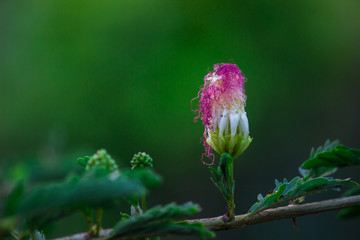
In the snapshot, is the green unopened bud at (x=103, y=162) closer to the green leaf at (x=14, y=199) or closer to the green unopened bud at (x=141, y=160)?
the green leaf at (x=14, y=199)

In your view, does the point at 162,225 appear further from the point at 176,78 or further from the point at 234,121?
the point at 176,78

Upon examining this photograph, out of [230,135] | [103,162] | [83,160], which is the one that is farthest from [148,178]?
[230,135]

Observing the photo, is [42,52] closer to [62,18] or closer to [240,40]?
[62,18]

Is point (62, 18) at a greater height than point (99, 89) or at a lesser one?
greater

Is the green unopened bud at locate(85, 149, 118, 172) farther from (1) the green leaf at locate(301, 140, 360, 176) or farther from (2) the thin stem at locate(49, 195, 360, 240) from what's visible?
(1) the green leaf at locate(301, 140, 360, 176)

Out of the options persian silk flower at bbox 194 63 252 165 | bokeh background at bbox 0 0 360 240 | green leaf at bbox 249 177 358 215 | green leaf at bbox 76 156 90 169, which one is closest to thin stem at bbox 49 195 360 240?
green leaf at bbox 249 177 358 215

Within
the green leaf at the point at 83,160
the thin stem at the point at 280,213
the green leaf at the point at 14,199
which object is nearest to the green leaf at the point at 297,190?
the thin stem at the point at 280,213

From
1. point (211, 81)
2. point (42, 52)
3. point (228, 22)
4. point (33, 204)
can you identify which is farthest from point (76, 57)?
point (33, 204)
